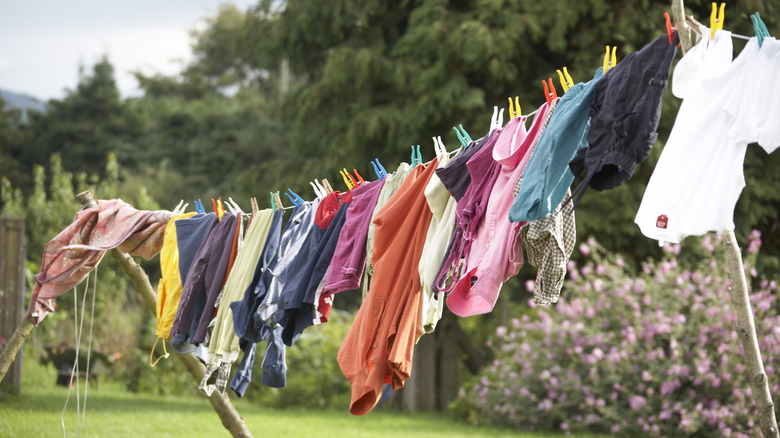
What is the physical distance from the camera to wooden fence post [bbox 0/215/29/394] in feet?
22.4

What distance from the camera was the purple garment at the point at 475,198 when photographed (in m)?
2.83

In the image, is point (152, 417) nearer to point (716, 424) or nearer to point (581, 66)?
point (716, 424)

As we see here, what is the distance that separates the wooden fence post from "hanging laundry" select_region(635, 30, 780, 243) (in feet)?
19.9

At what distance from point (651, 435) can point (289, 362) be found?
4547 mm

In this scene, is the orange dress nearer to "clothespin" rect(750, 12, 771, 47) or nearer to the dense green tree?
"clothespin" rect(750, 12, 771, 47)

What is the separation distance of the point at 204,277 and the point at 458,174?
1753mm

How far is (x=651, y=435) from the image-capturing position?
20.8 feet

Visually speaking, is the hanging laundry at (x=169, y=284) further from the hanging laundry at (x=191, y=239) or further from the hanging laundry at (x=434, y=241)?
the hanging laundry at (x=434, y=241)

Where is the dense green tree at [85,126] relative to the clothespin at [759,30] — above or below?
above

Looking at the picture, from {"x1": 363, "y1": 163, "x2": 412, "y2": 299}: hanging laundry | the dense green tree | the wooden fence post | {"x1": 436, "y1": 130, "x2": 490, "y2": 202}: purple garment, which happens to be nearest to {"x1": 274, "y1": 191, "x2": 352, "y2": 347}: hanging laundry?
{"x1": 363, "y1": 163, "x2": 412, "y2": 299}: hanging laundry

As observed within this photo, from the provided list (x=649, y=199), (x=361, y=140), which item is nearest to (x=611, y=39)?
(x=361, y=140)

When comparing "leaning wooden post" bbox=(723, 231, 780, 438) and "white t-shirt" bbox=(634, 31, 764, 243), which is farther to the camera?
"leaning wooden post" bbox=(723, 231, 780, 438)

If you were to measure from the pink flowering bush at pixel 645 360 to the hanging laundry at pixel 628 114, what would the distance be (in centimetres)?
431

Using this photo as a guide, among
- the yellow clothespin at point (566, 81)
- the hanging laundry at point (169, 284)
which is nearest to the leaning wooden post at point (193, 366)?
the hanging laundry at point (169, 284)
